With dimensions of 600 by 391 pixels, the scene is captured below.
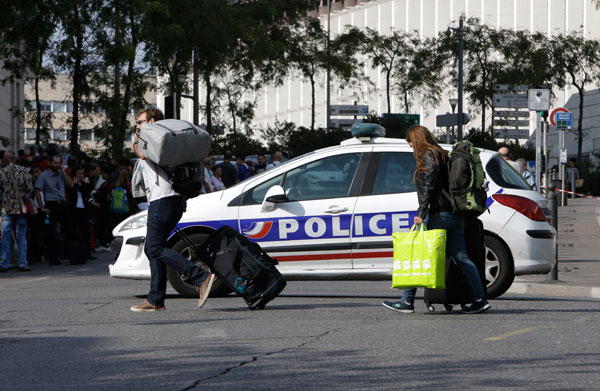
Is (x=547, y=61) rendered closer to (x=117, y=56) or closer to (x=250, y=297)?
(x=117, y=56)

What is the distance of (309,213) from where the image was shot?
11.2m

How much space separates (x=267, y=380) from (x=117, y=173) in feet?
50.6

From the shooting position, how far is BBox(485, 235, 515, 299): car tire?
11094 millimetres

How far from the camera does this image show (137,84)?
1148 inches

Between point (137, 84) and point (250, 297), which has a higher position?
point (137, 84)

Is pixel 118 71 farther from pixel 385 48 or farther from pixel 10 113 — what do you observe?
pixel 385 48

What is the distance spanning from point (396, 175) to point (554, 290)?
2.53m

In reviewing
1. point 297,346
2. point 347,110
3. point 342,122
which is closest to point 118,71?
point 297,346

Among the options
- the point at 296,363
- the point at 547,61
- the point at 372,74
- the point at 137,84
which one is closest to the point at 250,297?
the point at 296,363

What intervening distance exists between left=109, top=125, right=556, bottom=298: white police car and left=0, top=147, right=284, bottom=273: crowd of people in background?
19.0 ft

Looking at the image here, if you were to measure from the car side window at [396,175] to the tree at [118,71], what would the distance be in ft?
51.3

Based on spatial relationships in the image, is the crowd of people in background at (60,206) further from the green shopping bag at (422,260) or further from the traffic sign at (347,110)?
the traffic sign at (347,110)

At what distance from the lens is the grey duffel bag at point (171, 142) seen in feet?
31.5

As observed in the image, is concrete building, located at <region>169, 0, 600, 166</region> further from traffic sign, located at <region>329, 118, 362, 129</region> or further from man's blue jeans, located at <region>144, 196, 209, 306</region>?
man's blue jeans, located at <region>144, 196, 209, 306</region>
